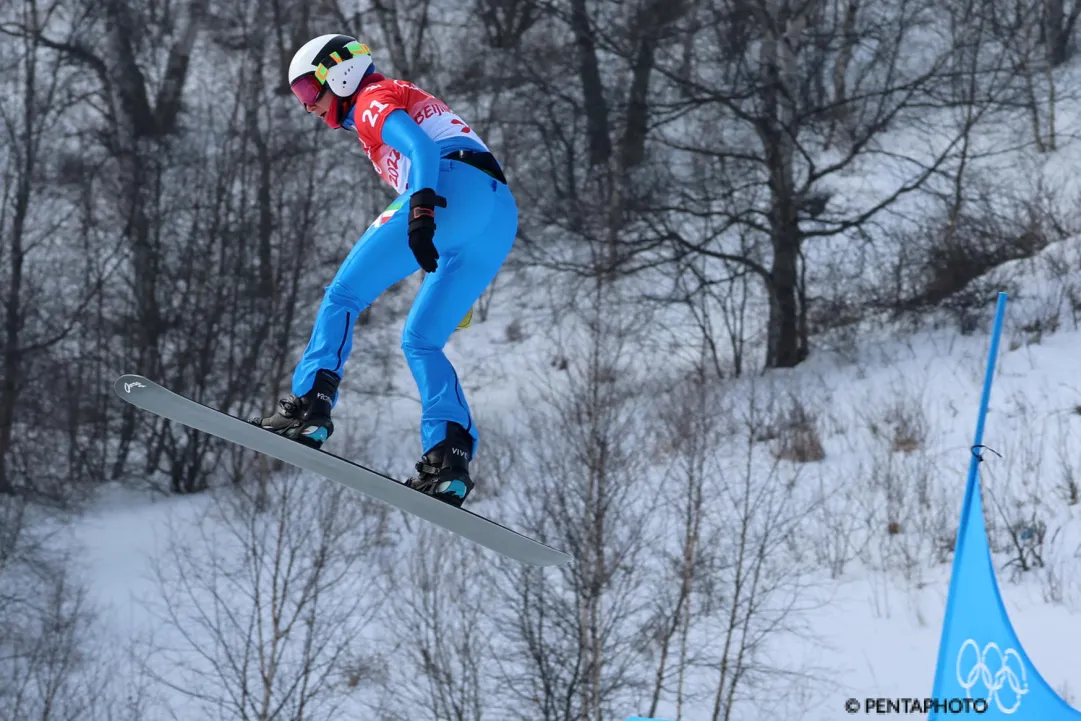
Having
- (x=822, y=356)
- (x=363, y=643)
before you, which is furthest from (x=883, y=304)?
(x=363, y=643)

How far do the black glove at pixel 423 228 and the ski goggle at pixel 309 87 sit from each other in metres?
0.61

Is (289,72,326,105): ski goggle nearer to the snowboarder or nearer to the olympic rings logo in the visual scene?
the snowboarder

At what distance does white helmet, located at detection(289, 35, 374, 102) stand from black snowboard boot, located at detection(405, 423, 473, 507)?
1.30m

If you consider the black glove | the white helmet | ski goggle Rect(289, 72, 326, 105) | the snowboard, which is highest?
the white helmet

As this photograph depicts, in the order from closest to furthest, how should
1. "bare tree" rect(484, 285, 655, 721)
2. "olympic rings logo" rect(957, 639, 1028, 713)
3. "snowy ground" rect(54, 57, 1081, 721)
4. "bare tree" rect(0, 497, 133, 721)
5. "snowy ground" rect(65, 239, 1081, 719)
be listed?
1. "olympic rings logo" rect(957, 639, 1028, 713)
2. "snowy ground" rect(65, 239, 1081, 719)
3. "snowy ground" rect(54, 57, 1081, 721)
4. "bare tree" rect(484, 285, 655, 721)
5. "bare tree" rect(0, 497, 133, 721)

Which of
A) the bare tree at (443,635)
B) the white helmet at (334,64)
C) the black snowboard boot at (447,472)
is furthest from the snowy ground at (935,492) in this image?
the white helmet at (334,64)

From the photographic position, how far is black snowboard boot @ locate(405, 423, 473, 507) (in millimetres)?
4441

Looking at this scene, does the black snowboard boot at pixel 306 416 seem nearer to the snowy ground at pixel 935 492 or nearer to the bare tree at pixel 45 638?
the snowy ground at pixel 935 492

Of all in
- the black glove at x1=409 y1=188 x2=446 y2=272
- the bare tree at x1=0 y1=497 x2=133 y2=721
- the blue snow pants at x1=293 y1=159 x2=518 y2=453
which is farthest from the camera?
the bare tree at x1=0 y1=497 x2=133 y2=721

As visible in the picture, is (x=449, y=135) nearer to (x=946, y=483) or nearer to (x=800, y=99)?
(x=946, y=483)

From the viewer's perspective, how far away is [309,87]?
14.5 feet

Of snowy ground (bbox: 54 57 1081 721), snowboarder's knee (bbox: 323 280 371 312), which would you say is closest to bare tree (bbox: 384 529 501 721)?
snowy ground (bbox: 54 57 1081 721)

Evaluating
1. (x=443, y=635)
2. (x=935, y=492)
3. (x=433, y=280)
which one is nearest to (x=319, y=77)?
(x=433, y=280)

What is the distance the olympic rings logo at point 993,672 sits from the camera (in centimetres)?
721
